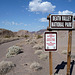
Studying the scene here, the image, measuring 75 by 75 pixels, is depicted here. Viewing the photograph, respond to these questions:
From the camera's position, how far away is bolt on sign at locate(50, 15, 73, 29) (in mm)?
5832

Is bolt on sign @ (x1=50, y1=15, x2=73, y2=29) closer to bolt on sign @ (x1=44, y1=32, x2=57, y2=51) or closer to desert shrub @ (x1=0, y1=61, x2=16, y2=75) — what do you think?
bolt on sign @ (x1=44, y1=32, x2=57, y2=51)

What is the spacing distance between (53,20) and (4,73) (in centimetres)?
465

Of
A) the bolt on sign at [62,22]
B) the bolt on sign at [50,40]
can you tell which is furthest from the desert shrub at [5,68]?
the bolt on sign at [62,22]

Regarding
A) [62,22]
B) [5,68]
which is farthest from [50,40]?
[5,68]

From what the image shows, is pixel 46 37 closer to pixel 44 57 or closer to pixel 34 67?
pixel 34 67

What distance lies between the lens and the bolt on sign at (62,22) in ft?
19.1

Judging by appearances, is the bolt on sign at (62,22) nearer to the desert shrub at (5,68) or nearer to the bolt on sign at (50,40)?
the bolt on sign at (50,40)

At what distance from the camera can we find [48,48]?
5809 mm

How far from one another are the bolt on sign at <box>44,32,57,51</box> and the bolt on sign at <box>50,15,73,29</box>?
456 mm

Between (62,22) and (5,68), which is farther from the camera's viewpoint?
(5,68)

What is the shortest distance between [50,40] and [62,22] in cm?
117

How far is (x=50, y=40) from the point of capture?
5.76 m

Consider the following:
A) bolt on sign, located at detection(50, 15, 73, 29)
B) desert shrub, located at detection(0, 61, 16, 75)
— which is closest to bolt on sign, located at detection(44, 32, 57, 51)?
bolt on sign, located at detection(50, 15, 73, 29)

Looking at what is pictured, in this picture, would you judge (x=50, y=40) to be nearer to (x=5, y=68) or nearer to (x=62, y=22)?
(x=62, y=22)
